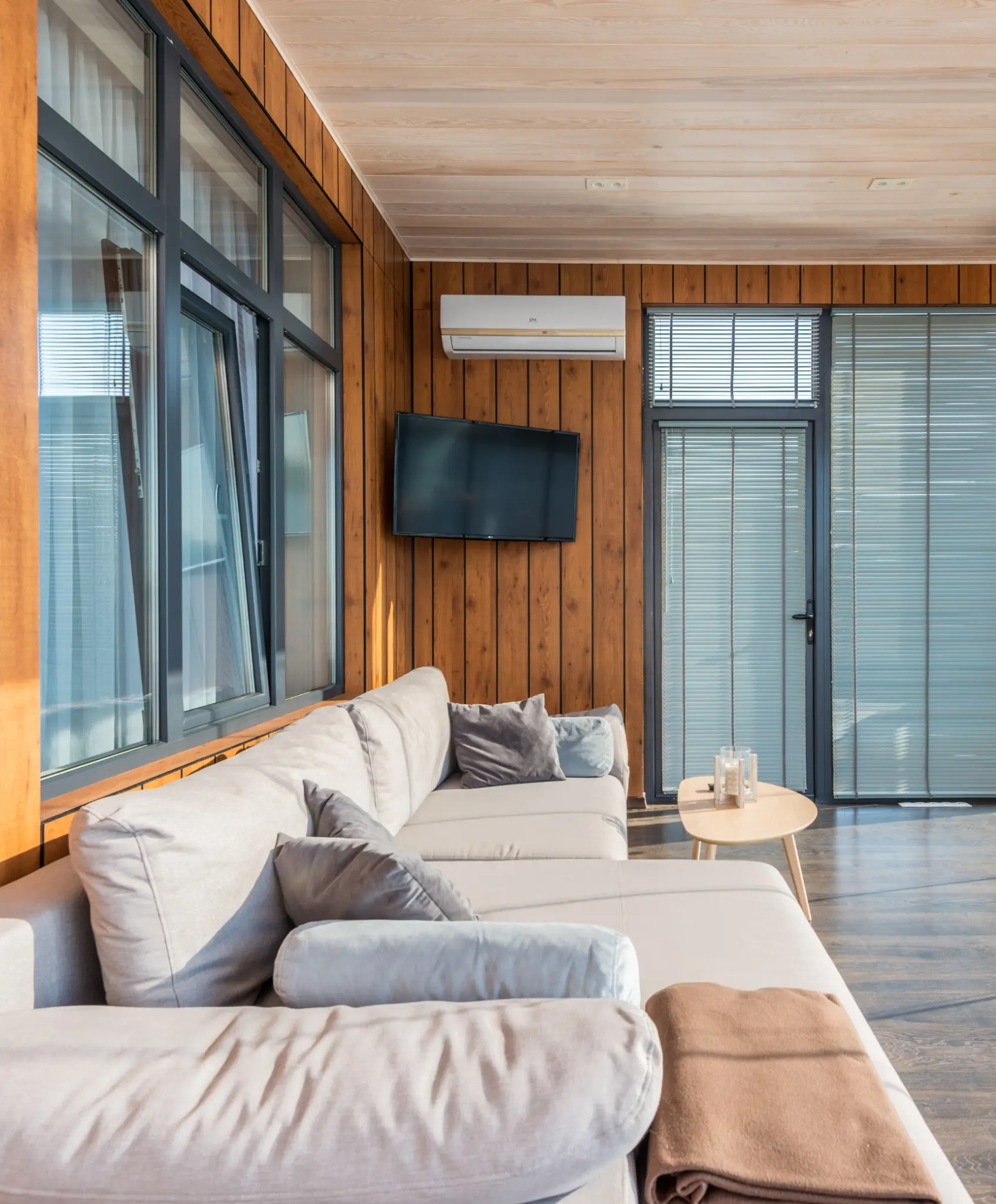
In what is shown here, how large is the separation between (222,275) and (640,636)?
9.35 ft

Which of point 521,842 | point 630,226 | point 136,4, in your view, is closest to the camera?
point 136,4

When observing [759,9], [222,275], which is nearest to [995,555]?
[759,9]

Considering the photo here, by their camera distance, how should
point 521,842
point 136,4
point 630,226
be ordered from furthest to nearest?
point 630,226 < point 521,842 < point 136,4

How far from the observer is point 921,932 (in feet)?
9.50

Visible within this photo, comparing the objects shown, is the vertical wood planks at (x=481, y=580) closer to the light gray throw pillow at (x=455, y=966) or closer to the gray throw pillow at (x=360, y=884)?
the gray throw pillow at (x=360, y=884)

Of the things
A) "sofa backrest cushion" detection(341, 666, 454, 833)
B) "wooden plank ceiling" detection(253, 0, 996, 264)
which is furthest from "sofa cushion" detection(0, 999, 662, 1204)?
"wooden plank ceiling" detection(253, 0, 996, 264)

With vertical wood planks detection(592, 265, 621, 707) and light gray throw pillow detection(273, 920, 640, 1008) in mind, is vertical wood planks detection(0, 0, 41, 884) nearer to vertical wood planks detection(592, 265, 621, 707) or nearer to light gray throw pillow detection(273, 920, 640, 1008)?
light gray throw pillow detection(273, 920, 640, 1008)

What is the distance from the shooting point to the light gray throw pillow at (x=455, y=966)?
1.19 m

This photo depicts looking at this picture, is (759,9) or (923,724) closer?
(759,9)

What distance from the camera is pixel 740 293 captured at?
4.60 meters

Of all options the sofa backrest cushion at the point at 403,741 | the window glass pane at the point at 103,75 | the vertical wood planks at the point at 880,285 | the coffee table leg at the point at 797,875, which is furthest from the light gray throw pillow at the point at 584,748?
the vertical wood planks at the point at 880,285

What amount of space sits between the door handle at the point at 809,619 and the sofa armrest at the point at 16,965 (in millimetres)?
4213

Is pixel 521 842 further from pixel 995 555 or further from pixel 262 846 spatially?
pixel 995 555

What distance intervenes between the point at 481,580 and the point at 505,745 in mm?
1485
